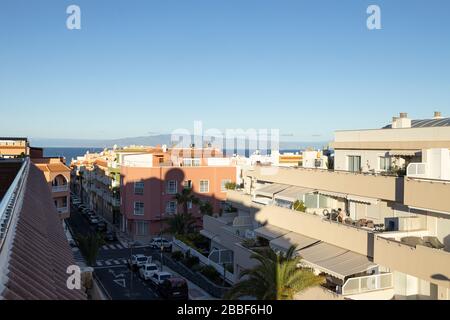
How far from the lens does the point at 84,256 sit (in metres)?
31.0

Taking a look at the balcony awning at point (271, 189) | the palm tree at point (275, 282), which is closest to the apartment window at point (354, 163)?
the balcony awning at point (271, 189)

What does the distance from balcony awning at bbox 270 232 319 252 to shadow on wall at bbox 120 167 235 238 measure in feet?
76.7

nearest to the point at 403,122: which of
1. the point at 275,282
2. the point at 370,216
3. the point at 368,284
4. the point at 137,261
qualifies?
the point at 370,216

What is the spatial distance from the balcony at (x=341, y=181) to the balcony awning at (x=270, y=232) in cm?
285

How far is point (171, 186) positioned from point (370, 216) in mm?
28836

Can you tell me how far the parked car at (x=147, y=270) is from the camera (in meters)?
30.9

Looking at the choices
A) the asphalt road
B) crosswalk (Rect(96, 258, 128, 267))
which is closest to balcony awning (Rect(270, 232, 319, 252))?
the asphalt road

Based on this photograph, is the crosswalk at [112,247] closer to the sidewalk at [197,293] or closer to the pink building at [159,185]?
the pink building at [159,185]

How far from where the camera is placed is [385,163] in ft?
73.7

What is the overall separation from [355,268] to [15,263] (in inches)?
616

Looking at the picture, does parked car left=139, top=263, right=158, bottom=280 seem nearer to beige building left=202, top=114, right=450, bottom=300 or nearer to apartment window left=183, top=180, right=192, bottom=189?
beige building left=202, top=114, right=450, bottom=300

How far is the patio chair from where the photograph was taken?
17391 millimetres
